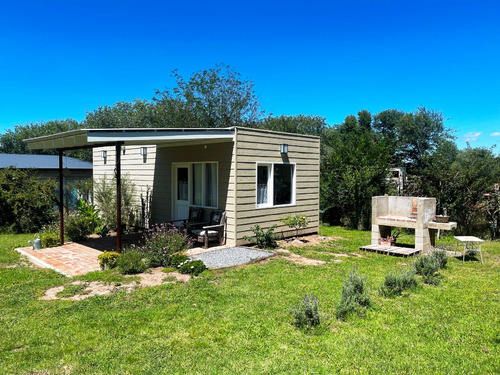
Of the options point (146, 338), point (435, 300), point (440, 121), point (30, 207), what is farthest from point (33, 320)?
point (440, 121)

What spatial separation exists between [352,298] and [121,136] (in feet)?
15.8

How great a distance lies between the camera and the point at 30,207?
476 inches

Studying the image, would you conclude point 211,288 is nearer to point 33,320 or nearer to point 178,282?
point 178,282

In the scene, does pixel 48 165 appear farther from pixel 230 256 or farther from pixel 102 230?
pixel 230 256

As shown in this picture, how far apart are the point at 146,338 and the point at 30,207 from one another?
10.5 meters

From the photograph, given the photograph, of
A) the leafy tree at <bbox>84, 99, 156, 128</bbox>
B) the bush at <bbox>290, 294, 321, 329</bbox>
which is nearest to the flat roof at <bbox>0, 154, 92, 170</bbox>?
the leafy tree at <bbox>84, 99, 156, 128</bbox>

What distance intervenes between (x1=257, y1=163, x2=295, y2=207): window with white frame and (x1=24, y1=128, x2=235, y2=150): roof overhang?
4.99 ft

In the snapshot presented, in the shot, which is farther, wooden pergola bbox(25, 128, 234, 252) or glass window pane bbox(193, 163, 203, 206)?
glass window pane bbox(193, 163, 203, 206)

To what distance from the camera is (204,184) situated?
32.5 feet

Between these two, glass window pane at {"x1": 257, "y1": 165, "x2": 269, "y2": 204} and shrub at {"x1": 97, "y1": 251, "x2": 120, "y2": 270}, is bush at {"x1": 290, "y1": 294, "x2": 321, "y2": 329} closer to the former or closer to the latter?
shrub at {"x1": 97, "y1": 251, "x2": 120, "y2": 270}

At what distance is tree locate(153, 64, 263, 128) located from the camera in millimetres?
25781

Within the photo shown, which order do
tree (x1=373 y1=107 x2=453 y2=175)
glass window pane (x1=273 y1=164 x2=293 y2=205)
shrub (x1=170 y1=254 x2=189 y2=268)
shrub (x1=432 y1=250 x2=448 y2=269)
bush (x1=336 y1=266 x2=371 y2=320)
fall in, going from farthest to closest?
tree (x1=373 y1=107 x2=453 y2=175)
glass window pane (x1=273 y1=164 x2=293 y2=205)
shrub (x1=170 y1=254 x2=189 y2=268)
shrub (x1=432 y1=250 x2=448 y2=269)
bush (x1=336 y1=266 x2=371 y2=320)

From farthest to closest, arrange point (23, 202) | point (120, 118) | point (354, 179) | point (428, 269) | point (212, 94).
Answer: point (120, 118)
point (212, 94)
point (354, 179)
point (23, 202)
point (428, 269)

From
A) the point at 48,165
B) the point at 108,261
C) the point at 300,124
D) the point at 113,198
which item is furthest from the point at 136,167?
the point at 300,124
